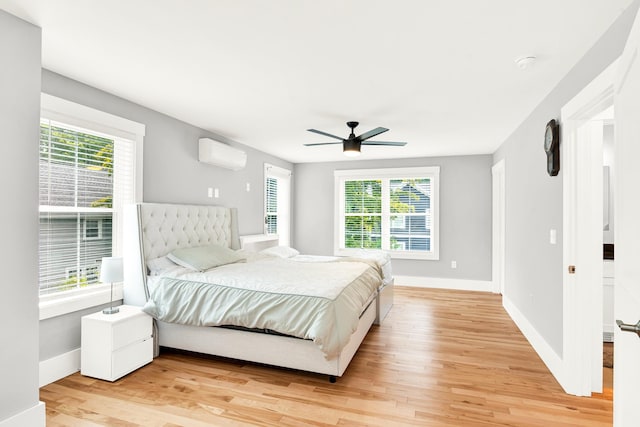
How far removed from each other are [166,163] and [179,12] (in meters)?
2.20

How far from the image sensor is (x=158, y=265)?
331cm

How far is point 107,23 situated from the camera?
1978mm

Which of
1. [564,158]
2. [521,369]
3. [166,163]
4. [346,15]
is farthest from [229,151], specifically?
[521,369]

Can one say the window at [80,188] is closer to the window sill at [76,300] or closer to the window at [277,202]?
the window sill at [76,300]

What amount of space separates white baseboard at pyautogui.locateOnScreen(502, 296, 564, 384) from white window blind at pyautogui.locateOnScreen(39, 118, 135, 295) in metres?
3.97

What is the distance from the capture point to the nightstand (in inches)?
104

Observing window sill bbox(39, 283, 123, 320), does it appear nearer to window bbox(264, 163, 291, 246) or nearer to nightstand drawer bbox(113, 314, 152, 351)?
nightstand drawer bbox(113, 314, 152, 351)

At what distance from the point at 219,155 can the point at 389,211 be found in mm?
3549

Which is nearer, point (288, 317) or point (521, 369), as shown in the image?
point (288, 317)

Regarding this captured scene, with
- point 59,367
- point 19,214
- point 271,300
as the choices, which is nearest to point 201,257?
point 271,300

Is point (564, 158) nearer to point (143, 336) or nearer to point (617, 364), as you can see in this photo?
point (617, 364)

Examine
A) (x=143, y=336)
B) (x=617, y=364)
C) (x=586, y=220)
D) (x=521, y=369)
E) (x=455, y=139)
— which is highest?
(x=455, y=139)

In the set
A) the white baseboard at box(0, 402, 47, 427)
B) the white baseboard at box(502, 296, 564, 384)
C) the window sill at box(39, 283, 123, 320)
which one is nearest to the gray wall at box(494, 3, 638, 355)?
the white baseboard at box(502, 296, 564, 384)

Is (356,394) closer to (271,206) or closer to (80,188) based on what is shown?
(80,188)
